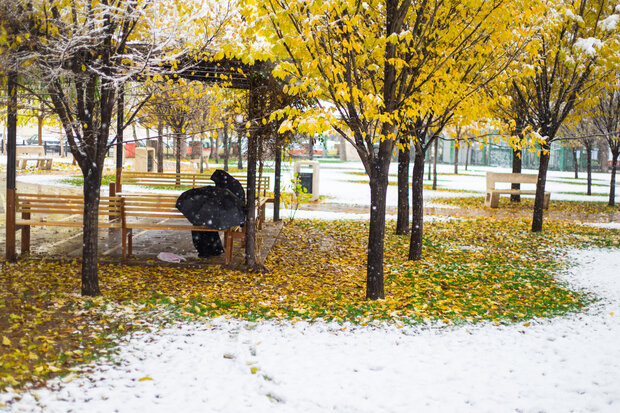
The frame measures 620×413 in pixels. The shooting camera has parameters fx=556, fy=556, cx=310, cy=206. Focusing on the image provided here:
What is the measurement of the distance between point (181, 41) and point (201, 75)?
2123 millimetres

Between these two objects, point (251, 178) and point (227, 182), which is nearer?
point (251, 178)

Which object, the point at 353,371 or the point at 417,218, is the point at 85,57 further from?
the point at 417,218

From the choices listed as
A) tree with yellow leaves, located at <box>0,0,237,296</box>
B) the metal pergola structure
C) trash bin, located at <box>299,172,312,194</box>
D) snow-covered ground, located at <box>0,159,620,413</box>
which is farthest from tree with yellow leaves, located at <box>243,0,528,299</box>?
trash bin, located at <box>299,172,312,194</box>

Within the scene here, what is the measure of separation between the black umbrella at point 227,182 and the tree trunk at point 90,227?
8.04 ft

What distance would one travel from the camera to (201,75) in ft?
31.3

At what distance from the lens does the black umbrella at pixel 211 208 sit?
25.0 ft

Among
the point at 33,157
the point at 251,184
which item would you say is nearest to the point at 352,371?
the point at 251,184

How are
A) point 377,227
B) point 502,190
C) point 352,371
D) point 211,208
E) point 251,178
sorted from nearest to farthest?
point 352,371 → point 377,227 → point 211,208 → point 251,178 → point 502,190

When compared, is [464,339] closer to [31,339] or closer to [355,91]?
[355,91]

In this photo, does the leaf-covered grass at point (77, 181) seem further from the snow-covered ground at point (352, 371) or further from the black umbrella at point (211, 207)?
the snow-covered ground at point (352, 371)

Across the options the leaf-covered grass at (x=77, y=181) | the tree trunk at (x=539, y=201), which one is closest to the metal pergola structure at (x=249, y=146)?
the tree trunk at (x=539, y=201)

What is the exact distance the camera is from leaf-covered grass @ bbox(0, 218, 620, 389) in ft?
16.6

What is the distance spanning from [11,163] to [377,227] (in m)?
4.88

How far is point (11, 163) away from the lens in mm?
7348
